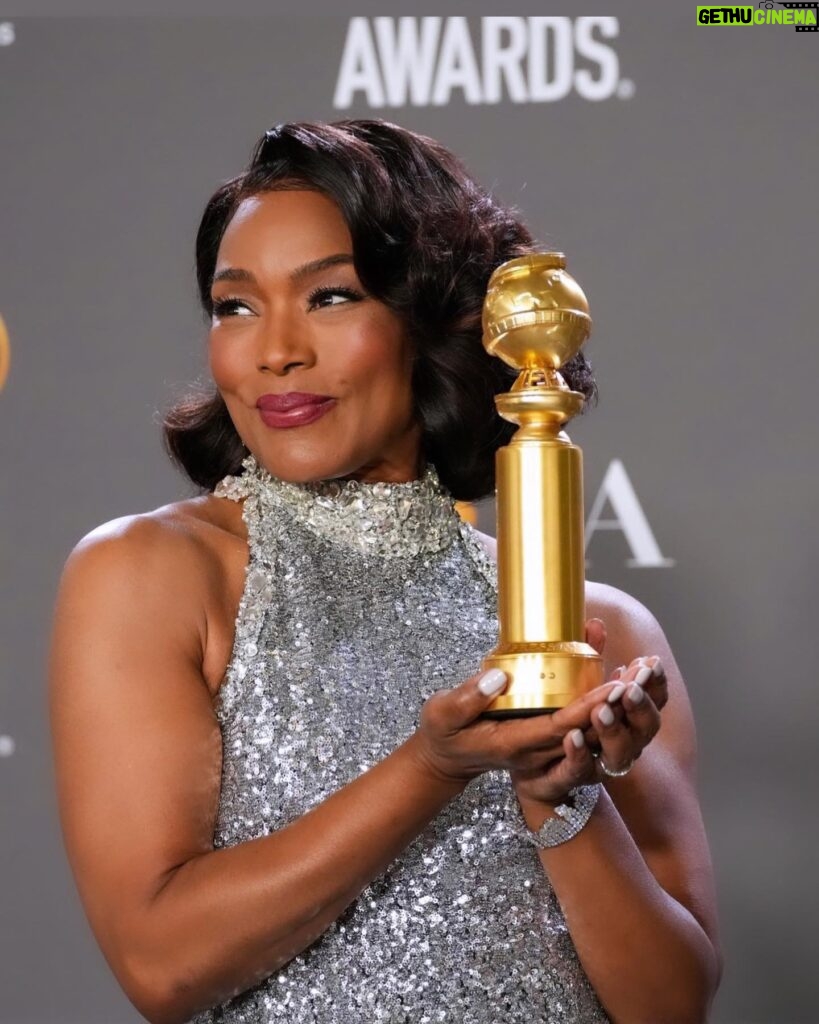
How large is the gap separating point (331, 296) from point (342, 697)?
38 cm

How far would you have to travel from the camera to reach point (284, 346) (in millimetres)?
1548

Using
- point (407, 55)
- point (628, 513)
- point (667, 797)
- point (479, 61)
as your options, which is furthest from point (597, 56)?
point (667, 797)

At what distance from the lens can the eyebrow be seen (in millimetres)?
1571

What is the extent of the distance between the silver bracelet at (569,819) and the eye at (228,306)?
1.81 feet

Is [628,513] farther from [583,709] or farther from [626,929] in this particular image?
[583,709]

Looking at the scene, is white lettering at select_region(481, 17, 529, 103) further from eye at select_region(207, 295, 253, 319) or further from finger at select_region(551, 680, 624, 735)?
finger at select_region(551, 680, 624, 735)

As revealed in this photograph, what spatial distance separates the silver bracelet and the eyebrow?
534 mm

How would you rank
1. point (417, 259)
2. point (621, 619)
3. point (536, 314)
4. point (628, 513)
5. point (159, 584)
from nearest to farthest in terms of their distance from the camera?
point (536, 314), point (159, 584), point (417, 259), point (621, 619), point (628, 513)

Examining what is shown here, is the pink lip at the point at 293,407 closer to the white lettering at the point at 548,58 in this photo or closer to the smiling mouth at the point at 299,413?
the smiling mouth at the point at 299,413

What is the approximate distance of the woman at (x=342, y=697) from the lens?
4.64ft

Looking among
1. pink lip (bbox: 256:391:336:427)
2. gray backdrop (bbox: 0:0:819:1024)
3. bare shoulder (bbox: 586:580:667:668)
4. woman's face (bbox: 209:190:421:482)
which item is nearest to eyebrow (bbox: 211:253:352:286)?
woman's face (bbox: 209:190:421:482)

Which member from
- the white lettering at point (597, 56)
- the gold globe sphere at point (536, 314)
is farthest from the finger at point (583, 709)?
the white lettering at point (597, 56)

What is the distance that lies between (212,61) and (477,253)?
43.2 inches

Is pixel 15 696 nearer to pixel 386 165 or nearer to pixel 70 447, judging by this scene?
pixel 70 447
